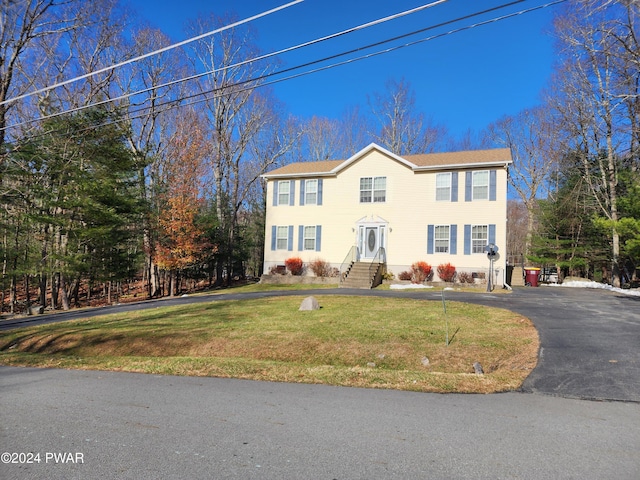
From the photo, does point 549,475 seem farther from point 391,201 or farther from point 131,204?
point 131,204

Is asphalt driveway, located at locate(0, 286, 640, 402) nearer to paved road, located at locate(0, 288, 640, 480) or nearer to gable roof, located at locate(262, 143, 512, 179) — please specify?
paved road, located at locate(0, 288, 640, 480)

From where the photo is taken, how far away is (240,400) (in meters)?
5.02

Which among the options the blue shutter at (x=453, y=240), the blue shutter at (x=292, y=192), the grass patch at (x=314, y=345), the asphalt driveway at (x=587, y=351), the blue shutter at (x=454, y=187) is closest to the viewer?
the asphalt driveway at (x=587, y=351)

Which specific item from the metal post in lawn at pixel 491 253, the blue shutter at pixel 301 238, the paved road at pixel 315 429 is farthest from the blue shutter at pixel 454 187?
the paved road at pixel 315 429

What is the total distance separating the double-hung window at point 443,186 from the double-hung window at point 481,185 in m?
1.30

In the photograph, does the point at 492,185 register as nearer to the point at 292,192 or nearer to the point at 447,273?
the point at 447,273

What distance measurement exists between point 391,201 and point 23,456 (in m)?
20.9

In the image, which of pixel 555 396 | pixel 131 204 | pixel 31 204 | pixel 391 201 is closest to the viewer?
pixel 555 396

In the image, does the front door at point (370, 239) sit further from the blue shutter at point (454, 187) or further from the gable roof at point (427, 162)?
the blue shutter at point (454, 187)

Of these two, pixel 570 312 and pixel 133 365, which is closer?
pixel 133 365

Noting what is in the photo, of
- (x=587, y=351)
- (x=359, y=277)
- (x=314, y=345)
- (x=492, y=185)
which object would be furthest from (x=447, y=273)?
(x=314, y=345)

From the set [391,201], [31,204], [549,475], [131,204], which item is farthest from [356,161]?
[549,475]

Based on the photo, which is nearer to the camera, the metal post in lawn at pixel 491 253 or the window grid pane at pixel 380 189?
the metal post in lawn at pixel 491 253

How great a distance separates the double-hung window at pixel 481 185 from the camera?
2080 cm
